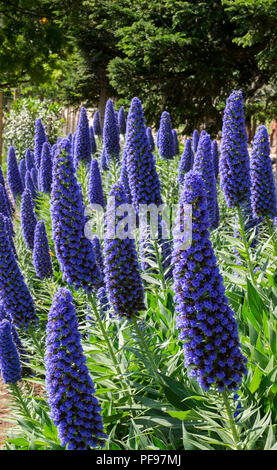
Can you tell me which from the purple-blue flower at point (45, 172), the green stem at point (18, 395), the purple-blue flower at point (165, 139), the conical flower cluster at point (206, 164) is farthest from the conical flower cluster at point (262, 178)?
the purple-blue flower at point (45, 172)

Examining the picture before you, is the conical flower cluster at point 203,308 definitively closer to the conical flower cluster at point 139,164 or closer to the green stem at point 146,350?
the green stem at point 146,350

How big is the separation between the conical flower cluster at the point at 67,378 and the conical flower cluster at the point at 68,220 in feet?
2.89

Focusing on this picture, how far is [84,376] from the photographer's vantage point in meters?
2.24

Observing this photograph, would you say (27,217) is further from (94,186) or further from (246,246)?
(246,246)

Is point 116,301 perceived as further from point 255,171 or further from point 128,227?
point 255,171

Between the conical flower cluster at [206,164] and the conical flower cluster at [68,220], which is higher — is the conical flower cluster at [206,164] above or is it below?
above

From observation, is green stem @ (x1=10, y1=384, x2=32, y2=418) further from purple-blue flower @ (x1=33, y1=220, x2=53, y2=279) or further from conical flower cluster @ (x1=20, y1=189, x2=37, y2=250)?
conical flower cluster @ (x1=20, y1=189, x2=37, y2=250)

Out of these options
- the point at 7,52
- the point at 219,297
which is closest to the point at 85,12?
the point at 7,52

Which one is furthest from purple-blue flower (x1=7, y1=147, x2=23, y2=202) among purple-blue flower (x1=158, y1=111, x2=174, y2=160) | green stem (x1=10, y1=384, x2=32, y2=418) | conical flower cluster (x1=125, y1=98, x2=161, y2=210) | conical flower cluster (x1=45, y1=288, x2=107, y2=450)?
conical flower cluster (x1=45, y1=288, x2=107, y2=450)

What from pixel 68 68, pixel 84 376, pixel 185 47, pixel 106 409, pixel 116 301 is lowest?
pixel 106 409

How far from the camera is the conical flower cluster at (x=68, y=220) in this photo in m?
3.07

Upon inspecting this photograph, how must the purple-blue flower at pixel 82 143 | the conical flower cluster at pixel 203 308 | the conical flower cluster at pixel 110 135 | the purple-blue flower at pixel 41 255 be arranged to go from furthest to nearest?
1. the purple-blue flower at pixel 82 143
2. the conical flower cluster at pixel 110 135
3. the purple-blue flower at pixel 41 255
4. the conical flower cluster at pixel 203 308

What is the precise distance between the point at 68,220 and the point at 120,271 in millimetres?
483

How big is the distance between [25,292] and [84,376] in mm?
1614
